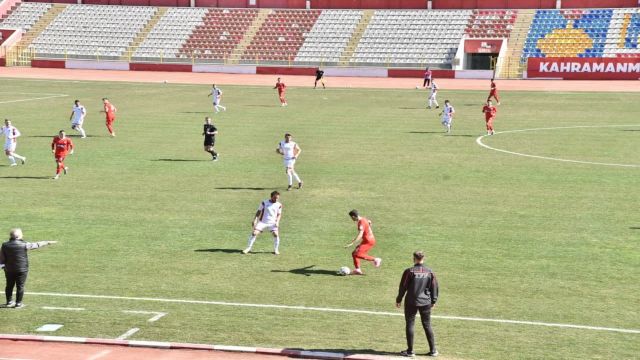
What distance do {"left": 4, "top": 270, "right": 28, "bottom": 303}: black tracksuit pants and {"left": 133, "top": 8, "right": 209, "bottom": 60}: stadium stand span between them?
80.7m

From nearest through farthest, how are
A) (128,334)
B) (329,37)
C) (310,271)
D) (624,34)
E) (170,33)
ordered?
1. (128,334)
2. (310,271)
3. (624,34)
4. (329,37)
5. (170,33)

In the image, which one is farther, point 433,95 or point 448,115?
point 433,95

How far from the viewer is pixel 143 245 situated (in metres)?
25.0

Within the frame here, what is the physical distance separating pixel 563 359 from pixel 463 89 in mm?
62001

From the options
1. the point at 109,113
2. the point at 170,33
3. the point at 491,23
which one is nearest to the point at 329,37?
the point at 491,23

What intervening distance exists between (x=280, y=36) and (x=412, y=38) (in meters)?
15.3

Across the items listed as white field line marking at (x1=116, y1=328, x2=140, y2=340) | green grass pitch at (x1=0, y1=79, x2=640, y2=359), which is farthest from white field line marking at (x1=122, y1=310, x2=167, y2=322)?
white field line marking at (x1=116, y1=328, x2=140, y2=340)

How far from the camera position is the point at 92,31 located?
105 meters

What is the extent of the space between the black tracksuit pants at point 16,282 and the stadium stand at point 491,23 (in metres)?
81.3

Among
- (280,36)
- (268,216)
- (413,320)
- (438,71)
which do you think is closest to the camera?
(413,320)

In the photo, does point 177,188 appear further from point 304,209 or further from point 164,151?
point 164,151

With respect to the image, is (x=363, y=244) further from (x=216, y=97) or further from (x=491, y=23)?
(x=491, y=23)

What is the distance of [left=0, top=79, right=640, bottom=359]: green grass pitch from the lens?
60.5ft

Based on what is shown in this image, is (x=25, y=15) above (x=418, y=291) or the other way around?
above
